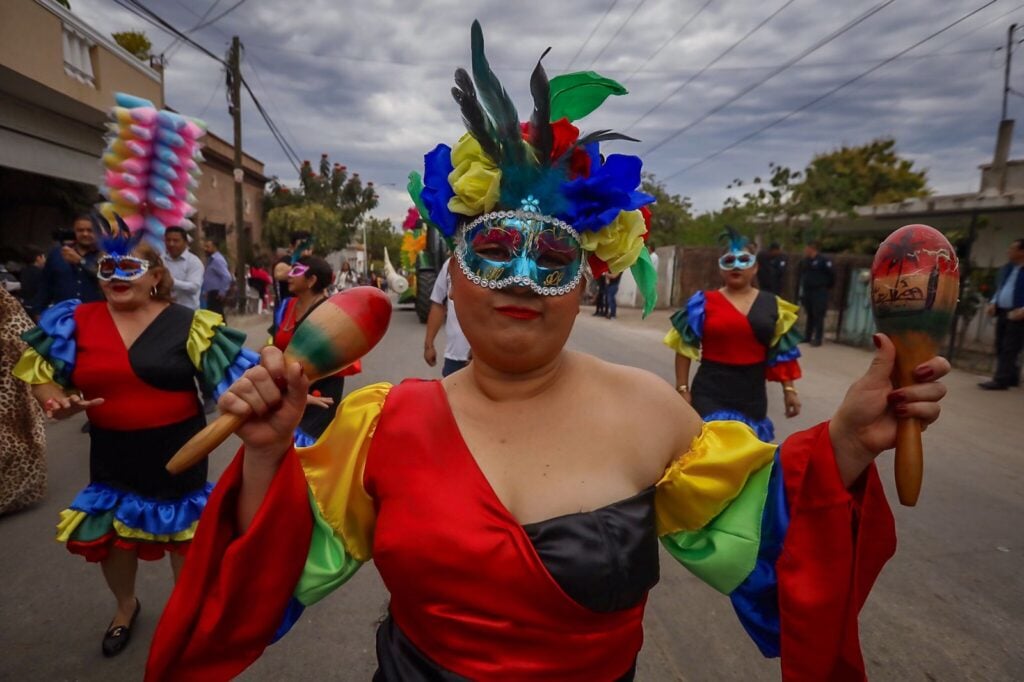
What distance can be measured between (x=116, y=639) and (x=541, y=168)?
298 centimetres

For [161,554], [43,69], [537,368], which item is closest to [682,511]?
[537,368]

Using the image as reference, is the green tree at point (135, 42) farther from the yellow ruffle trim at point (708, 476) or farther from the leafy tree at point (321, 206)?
the yellow ruffle trim at point (708, 476)

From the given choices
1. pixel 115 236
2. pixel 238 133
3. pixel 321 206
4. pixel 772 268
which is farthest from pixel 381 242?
pixel 115 236

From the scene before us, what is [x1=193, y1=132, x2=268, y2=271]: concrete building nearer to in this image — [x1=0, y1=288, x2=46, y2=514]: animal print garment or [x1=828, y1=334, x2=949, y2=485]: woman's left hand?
[x1=0, y1=288, x2=46, y2=514]: animal print garment

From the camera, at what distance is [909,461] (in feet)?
3.98

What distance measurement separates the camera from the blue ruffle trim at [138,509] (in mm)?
2754

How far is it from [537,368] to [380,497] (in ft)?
1.58

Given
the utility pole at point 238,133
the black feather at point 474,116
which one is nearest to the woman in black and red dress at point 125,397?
the black feather at point 474,116

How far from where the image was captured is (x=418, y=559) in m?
1.25

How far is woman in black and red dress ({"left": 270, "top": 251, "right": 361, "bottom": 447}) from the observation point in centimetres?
399

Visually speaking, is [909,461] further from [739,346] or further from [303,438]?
[303,438]

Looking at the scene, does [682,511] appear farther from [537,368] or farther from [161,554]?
[161,554]

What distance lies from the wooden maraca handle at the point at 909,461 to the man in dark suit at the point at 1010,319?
28.0 ft

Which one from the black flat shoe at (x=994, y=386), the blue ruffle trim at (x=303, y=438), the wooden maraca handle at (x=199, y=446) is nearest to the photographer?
the wooden maraca handle at (x=199, y=446)
